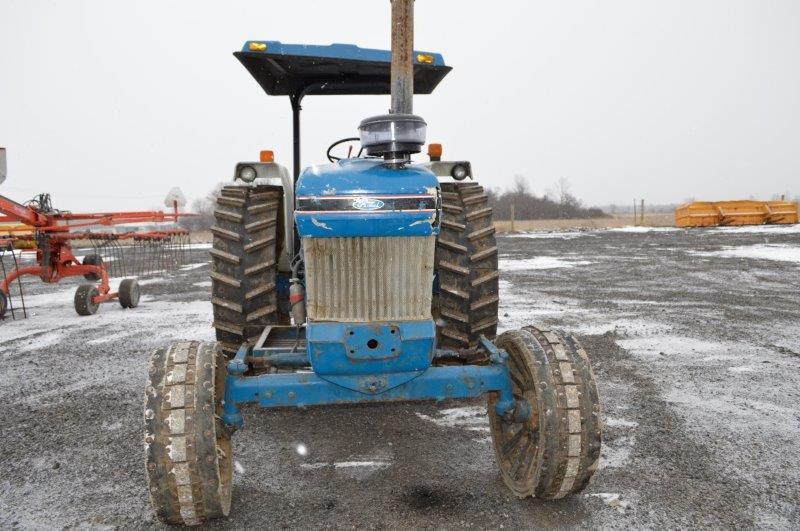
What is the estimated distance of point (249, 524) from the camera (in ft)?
8.55

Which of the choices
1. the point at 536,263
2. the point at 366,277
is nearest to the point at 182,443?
the point at 366,277

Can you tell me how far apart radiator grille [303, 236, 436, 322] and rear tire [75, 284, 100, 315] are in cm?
691

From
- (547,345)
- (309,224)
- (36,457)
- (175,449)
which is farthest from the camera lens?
(36,457)

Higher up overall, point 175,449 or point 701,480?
point 175,449

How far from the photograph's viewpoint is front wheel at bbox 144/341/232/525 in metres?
2.26

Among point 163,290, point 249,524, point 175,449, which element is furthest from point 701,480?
point 163,290

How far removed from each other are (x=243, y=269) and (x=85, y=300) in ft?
18.5

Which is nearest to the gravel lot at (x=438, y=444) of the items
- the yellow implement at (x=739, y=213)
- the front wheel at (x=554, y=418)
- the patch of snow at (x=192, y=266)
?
the front wheel at (x=554, y=418)

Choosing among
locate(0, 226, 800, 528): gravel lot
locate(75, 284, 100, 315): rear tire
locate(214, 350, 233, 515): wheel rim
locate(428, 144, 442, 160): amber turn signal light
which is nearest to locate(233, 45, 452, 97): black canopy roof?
locate(428, 144, 442, 160): amber turn signal light

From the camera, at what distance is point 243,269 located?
380 centimetres

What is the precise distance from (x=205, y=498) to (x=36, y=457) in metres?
1.77

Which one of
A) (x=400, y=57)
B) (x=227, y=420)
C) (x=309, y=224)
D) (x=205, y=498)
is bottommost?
(x=205, y=498)

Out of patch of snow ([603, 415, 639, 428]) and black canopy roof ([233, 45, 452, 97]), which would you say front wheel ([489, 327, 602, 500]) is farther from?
black canopy roof ([233, 45, 452, 97])

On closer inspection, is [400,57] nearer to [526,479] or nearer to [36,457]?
[526,479]
